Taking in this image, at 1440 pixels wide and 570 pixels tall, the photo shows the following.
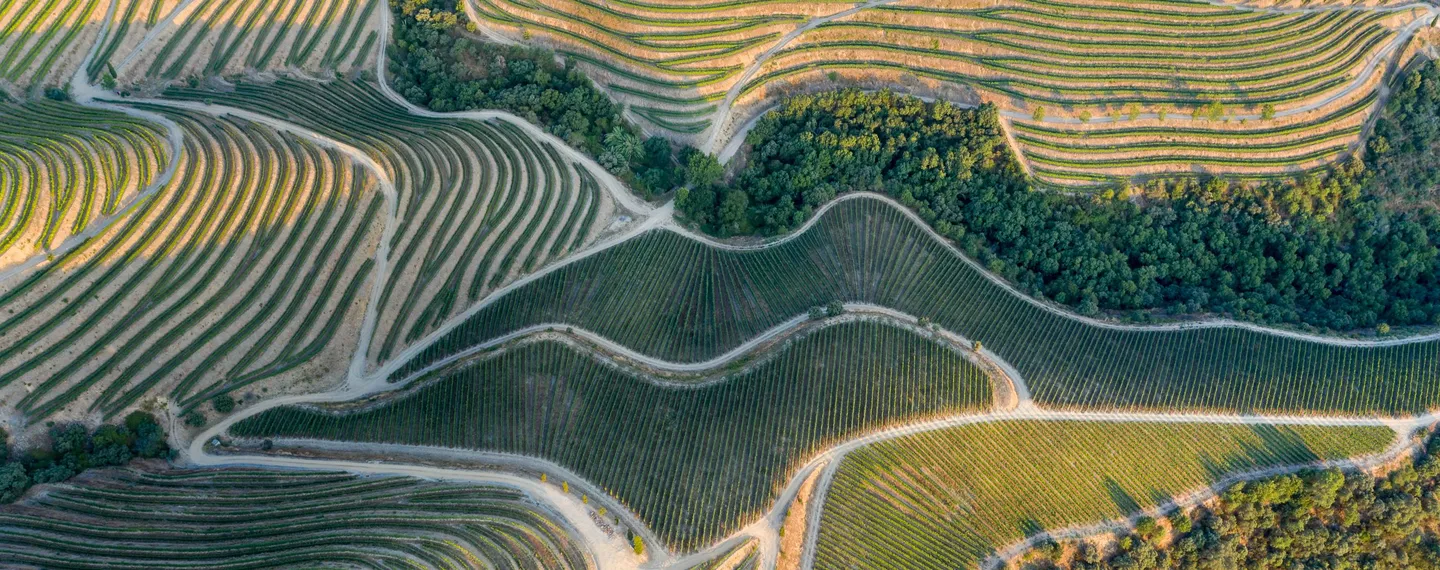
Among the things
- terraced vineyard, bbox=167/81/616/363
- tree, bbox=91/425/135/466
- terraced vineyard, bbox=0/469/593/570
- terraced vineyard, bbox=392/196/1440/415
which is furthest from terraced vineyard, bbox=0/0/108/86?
terraced vineyard, bbox=392/196/1440/415

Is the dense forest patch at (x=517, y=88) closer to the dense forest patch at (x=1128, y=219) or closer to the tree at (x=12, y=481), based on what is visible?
the dense forest patch at (x=1128, y=219)

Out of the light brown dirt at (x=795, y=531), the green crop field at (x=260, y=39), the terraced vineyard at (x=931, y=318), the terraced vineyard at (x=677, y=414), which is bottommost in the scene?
the light brown dirt at (x=795, y=531)

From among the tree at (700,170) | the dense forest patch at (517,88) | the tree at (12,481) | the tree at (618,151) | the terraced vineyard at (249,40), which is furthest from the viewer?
the dense forest patch at (517,88)

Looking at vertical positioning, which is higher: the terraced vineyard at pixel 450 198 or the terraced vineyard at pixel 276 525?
the terraced vineyard at pixel 450 198

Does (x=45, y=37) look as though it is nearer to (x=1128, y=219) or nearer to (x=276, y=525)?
(x=276, y=525)

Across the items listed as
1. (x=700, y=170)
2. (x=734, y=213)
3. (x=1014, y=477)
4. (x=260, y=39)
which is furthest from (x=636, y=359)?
(x=260, y=39)

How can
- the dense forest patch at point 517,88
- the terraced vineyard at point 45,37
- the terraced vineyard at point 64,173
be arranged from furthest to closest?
1. the dense forest patch at point 517,88
2. the terraced vineyard at point 45,37
3. the terraced vineyard at point 64,173

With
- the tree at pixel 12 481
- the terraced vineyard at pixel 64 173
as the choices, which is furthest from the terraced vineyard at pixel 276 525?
the terraced vineyard at pixel 64 173
